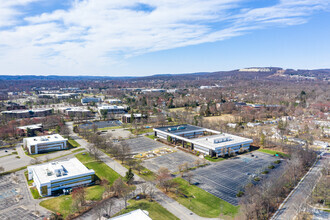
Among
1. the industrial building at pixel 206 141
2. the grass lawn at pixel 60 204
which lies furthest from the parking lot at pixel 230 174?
the grass lawn at pixel 60 204

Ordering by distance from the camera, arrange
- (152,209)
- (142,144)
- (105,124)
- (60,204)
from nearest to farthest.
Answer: (152,209) → (60,204) → (142,144) → (105,124)

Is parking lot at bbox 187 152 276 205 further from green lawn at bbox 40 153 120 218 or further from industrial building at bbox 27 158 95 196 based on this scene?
industrial building at bbox 27 158 95 196

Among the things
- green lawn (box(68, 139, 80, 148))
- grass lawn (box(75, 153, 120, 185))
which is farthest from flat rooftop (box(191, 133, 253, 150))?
green lawn (box(68, 139, 80, 148))

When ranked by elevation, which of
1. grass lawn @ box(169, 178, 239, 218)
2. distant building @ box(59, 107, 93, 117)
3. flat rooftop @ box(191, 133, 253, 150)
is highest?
distant building @ box(59, 107, 93, 117)

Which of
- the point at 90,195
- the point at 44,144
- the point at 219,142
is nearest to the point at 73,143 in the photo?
the point at 44,144

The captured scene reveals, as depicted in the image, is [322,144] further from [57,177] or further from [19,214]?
[19,214]

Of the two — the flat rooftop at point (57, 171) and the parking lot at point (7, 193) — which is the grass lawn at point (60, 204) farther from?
the parking lot at point (7, 193)

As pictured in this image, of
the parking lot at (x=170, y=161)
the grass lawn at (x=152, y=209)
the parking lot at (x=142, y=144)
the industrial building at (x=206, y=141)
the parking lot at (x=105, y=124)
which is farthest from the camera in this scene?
the parking lot at (x=105, y=124)
